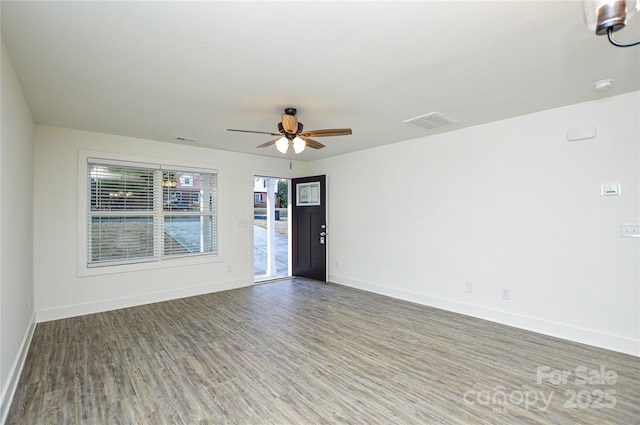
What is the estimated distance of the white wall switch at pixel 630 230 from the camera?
9.48 feet

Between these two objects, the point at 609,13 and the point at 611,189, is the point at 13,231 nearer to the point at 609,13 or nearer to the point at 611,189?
the point at 609,13

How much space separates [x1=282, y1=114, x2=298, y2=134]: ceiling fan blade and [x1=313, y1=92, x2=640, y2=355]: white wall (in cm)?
232

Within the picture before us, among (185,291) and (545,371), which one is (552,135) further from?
(185,291)

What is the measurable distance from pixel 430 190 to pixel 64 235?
511cm

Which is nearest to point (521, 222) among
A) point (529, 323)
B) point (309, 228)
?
point (529, 323)

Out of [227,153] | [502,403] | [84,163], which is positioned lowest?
[502,403]

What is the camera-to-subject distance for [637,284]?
2.89 meters

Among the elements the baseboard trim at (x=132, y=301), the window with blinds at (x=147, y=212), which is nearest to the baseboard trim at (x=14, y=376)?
the baseboard trim at (x=132, y=301)

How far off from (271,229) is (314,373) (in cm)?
418

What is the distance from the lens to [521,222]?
3.60m

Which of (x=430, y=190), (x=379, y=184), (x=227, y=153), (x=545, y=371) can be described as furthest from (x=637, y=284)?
(x=227, y=153)

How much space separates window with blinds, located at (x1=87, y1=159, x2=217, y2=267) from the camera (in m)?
4.30

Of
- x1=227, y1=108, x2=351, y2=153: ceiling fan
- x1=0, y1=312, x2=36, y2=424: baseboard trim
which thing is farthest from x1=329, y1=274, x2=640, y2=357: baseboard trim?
x1=0, y1=312, x2=36, y2=424: baseboard trim

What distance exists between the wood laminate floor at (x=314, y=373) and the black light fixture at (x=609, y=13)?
7.35ft
